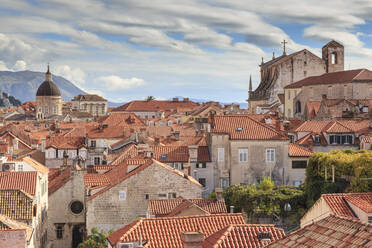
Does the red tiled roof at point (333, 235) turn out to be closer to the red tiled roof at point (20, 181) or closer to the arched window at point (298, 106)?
the red tiled roof at point (20, 181)

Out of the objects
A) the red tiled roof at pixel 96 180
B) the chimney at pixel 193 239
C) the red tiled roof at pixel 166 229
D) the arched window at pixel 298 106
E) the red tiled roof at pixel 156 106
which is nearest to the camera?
the chimney at pixel 193 239

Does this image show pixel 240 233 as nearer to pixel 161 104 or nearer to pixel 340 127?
pixel 340 127

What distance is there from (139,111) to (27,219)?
15244 cm

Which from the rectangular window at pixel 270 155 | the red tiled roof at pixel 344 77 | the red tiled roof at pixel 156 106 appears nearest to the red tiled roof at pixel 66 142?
the rectangular window at pixel 270 155

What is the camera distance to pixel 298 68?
387ft

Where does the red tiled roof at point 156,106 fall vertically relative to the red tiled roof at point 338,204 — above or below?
above

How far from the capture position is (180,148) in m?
53.5

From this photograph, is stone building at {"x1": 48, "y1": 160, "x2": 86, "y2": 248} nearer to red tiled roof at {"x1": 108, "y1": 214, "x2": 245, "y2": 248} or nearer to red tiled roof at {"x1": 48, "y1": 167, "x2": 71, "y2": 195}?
red tiled roof at {"x1": 48, "y1": 167, "x2": 71, "y2": 195}

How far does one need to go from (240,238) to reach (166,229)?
393 cm

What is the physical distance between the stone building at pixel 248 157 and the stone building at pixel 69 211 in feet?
35.5

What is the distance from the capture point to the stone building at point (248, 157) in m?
51.2

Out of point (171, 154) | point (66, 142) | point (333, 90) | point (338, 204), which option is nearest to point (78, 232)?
point (171, 154)

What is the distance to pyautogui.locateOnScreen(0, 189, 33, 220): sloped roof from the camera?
123 ft

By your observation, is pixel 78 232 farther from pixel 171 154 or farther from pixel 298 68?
pixel 298 68
